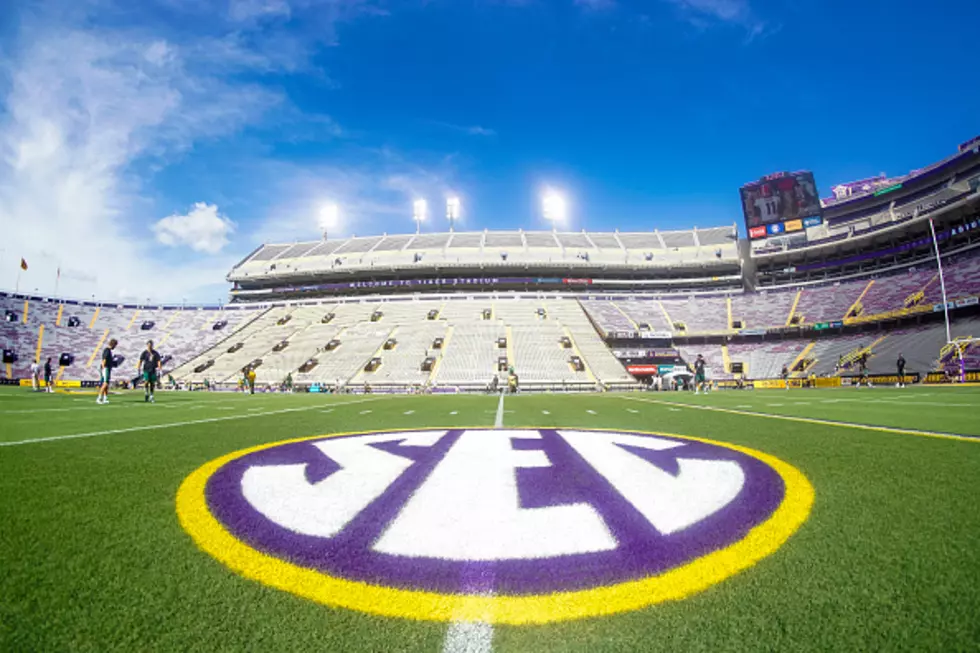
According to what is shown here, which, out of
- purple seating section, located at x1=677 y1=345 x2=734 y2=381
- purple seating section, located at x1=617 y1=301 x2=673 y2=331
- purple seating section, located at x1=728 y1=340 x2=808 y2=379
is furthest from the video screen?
purple seating section, located at x1=677 y1=345 x2=734 y2=381

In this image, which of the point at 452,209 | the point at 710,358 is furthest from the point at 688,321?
the point at 452,209

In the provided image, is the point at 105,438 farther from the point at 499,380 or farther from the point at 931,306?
the point at 931,306

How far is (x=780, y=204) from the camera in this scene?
1679 inches

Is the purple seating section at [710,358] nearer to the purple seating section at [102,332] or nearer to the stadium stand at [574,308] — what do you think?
the stadium stand at [574,308]

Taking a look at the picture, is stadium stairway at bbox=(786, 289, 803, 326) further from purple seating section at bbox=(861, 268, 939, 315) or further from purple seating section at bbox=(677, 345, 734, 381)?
purple seating section at bbox=(677, 345, 734, 381)

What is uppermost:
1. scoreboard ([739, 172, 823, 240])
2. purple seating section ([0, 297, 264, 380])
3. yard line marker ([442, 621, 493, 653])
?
scoreboard ([739, 172, 823, 240])

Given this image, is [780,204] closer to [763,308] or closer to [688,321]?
[763,308]

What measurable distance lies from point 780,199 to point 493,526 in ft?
172

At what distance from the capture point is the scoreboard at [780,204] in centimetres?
4141

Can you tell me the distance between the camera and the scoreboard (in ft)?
136

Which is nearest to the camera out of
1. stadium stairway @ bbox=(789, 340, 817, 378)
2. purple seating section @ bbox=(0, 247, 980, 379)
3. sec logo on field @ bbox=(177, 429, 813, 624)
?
sec logo on field @ bbox=(177, 429, 813, 624)

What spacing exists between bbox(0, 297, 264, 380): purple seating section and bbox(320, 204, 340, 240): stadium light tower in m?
16.5

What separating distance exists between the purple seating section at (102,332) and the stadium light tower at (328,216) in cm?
1652

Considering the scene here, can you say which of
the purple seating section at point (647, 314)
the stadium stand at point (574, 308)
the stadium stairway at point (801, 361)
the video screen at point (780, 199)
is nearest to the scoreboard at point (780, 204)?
the video screen at point (780, 199)
